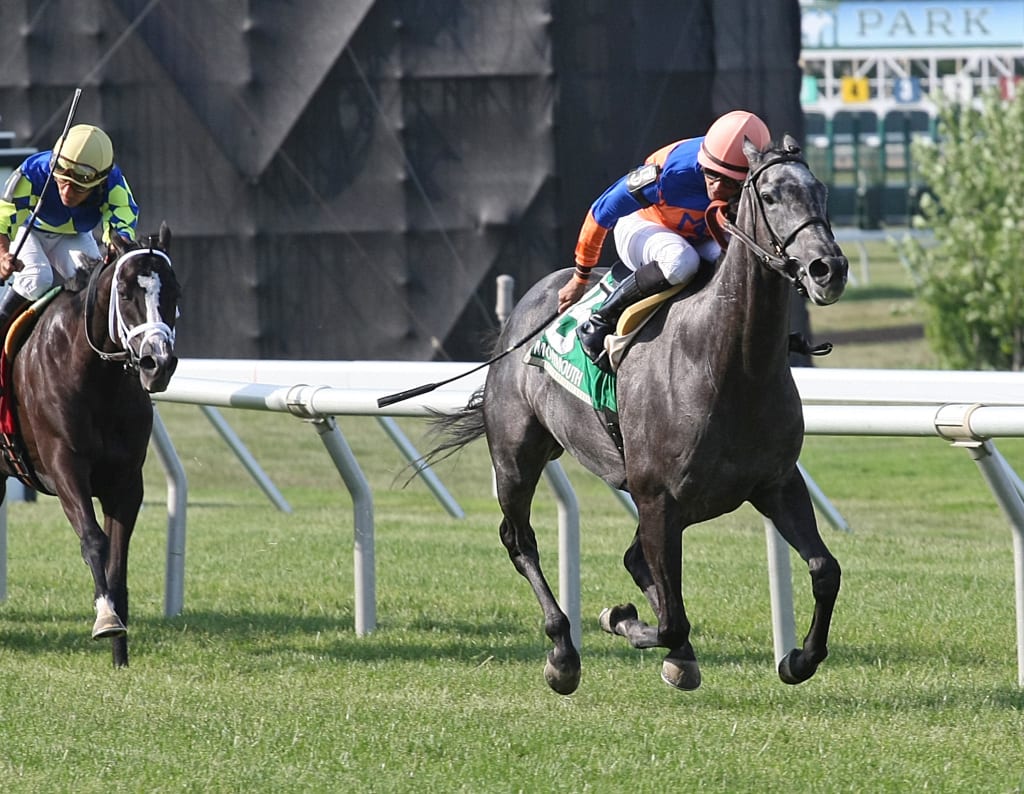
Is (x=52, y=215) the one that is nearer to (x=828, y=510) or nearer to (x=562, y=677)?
(x=562, y=677)

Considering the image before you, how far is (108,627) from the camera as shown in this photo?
5.86 m

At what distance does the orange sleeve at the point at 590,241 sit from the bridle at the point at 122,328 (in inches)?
53.0

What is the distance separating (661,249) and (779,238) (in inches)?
32.3

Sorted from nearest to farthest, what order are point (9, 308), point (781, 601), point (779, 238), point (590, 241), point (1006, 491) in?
point (779, 238)
point (1006, 491)
point (590, 241)
point (781, 601)
point (9, 308)

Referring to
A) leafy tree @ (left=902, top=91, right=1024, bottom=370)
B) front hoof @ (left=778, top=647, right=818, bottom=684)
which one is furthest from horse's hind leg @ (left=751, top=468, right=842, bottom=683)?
leafy tree @ (left=902, top=91, right=1024, bottom=370)

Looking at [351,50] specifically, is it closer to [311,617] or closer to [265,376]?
[265,376]

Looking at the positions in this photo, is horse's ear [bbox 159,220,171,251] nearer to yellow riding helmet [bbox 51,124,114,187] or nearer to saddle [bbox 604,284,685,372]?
yellow riding helmet [bbox 51,124,114,187]

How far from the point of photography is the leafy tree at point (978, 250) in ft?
55.6

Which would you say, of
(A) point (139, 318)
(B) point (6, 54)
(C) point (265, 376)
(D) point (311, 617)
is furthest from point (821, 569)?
(B) point (6, 54)

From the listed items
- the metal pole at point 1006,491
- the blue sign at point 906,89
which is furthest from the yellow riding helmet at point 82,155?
the blue sign at point 906,89

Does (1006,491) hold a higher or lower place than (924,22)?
lower

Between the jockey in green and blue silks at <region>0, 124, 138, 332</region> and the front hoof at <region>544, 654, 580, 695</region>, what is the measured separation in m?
2.30

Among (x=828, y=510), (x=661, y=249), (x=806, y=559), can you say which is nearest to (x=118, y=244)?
(x=661, y=249)

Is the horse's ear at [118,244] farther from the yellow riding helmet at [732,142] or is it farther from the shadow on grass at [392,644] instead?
the yellow riding helmet at [732,142]
